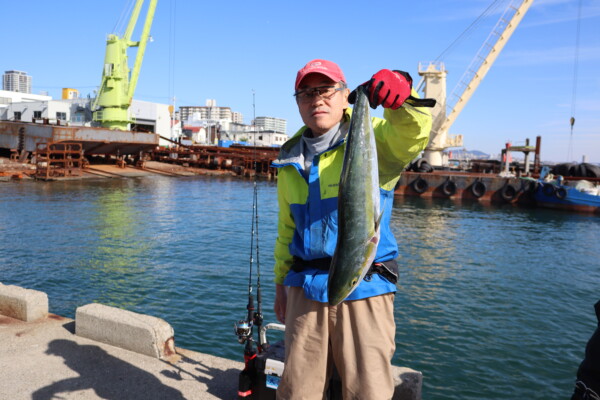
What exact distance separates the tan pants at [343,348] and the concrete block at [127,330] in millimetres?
2859

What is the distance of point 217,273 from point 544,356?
322 inches

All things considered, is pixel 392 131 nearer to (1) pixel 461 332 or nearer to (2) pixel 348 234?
(2) pixel 348 234

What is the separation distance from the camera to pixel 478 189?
117ft

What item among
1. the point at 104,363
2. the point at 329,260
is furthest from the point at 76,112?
the point at 329,260

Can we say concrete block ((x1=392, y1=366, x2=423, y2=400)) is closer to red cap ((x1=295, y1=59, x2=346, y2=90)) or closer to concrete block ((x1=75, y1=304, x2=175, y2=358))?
concrete block ((x1=75, y1=304, x2=175, y2=358))

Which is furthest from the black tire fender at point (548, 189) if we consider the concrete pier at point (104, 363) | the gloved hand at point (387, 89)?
the gloved hand at point (387, 89)

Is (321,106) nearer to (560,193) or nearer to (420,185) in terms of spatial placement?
(560,193)

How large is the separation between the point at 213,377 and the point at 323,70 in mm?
3651

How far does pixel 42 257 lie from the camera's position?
1318 centimetres

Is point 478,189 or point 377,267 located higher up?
point 377,267

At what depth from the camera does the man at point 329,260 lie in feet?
8.48

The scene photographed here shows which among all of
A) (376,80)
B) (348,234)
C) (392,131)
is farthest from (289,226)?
(376,80)

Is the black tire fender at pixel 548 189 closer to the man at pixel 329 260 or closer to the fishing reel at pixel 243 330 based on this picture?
the fishing reel at pixel 243 330

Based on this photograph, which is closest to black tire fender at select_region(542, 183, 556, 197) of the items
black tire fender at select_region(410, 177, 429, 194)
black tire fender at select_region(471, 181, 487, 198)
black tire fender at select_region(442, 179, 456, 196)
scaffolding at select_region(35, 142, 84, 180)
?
black tire fender at select_region(471, 181, 487, 198)
